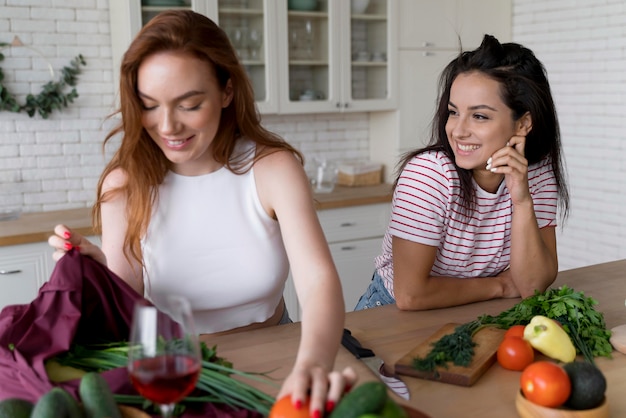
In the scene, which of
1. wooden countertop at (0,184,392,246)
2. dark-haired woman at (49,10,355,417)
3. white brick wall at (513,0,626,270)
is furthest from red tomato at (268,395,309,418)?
white brick wall at (513,0,626,270)

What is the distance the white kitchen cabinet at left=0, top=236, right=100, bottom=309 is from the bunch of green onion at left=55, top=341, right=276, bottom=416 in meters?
2.10

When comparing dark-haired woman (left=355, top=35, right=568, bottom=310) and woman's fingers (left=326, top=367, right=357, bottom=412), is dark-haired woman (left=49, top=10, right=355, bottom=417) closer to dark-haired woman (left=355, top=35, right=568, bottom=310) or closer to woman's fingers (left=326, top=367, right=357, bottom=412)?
dark-haired woman (left=355, top=35, right=568, bottom=310)

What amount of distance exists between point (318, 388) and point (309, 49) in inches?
134

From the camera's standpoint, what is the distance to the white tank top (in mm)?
1812

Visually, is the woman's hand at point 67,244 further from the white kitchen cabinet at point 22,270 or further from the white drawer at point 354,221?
the white drawer at point 354,221

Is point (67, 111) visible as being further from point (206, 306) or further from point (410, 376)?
point (410, 376)

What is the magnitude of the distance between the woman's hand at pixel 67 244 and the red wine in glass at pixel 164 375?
61cm

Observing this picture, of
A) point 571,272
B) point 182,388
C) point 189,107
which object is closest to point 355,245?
point 571,272

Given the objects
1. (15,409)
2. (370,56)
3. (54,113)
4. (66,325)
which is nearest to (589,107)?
(370,56)

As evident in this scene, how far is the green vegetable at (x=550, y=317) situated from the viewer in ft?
4.89

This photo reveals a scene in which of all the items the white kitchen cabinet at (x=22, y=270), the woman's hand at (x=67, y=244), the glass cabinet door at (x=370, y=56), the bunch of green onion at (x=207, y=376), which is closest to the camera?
the bunch of green onion at (x=207, y=376)

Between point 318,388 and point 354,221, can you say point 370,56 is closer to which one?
point 354,221

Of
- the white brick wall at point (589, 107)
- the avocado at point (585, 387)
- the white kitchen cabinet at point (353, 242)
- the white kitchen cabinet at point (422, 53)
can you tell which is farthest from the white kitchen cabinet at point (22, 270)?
the white brick wall at point (589, 107)

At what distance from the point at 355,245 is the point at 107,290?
2.71 m
